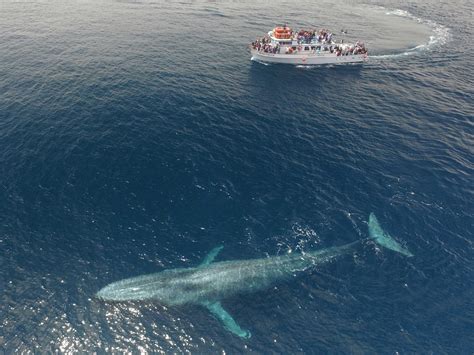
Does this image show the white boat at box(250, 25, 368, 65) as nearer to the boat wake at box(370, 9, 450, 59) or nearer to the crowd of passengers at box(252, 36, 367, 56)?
the crowd of passengers at box(252, 36, 367, 56)

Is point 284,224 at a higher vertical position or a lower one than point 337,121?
lower

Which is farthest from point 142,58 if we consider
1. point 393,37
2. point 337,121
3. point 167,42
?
point 393,37

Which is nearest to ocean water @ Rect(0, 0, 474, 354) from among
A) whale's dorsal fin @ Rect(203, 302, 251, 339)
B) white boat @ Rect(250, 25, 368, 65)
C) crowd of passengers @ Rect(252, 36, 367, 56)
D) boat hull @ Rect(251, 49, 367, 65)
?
whale's dorsal fin @ Rect(203, 302, 251, 339)

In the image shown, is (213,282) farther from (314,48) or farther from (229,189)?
(314,48)

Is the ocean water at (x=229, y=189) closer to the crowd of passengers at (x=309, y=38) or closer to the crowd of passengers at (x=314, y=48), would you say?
the crowd of passengers at (x=314, y=48)

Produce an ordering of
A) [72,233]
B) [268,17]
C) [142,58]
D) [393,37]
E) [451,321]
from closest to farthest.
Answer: [451,321] < [72,233] < [142,58] < [393,37] < [268,17]

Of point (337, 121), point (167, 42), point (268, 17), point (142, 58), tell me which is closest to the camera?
point (337, 121)

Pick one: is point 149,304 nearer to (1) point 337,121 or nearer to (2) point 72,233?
(2) point 72,233

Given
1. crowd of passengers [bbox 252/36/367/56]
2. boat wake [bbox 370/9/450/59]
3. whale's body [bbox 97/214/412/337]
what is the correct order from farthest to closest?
boat wake [bbox 370/9/450/59], crowd of passengers [bbox 252/36/367/56], whale's body [bbox 97/214/412/337]
